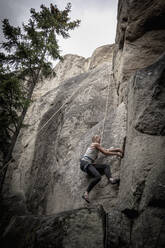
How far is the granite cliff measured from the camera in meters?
3.45

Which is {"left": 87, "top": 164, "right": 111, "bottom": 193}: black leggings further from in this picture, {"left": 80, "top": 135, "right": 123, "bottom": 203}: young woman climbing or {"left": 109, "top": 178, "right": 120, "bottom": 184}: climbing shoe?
{"left": 109, "top": 178, "right": 120, "bottom": 184}: climbing shoe

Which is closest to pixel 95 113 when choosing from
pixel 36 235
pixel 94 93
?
pixel 94 93

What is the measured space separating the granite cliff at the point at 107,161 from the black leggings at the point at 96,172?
263 millimetres

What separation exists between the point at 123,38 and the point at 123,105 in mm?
3453

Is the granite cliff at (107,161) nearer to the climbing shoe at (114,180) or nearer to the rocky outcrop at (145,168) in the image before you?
the rocky outcrop at (145,168)

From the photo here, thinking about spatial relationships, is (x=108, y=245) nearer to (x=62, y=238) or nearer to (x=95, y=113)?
(x=62, y=238)

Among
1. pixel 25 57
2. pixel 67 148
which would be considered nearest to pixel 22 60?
pixel 25 57

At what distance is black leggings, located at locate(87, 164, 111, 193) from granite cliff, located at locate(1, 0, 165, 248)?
26cm

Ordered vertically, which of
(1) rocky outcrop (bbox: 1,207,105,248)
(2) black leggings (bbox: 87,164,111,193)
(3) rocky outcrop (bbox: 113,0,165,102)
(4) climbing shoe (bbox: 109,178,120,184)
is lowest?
(1) rocky outcrop (bbox: 1,207,105,248)

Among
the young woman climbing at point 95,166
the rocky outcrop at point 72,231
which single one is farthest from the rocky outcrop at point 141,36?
the rocky outcrop at point 72,231

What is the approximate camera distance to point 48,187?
7668 millimetres

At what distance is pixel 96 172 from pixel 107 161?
2.08 feet

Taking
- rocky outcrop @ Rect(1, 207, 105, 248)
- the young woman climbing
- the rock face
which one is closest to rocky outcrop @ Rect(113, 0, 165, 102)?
the rock face

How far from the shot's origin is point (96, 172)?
5074 millimetres
